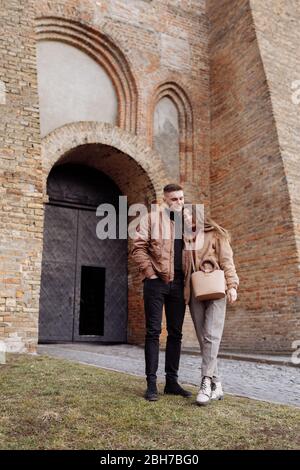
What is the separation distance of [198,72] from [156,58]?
46.7 inches

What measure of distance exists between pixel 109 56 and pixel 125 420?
373 inches

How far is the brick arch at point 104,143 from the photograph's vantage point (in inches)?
385

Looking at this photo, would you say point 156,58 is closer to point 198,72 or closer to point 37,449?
point 198,72

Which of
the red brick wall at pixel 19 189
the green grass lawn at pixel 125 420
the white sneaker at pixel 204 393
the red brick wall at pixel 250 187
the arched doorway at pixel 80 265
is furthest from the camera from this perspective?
the arched doorway at pixel 80 265

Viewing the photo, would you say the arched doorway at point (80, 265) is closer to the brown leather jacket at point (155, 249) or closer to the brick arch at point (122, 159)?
the brick arch at point (122, 159)

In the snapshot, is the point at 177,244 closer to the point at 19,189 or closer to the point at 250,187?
the point at 19,189

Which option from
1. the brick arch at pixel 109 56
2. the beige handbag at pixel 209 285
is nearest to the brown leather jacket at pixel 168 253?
the beige handbag at pixel 209 285

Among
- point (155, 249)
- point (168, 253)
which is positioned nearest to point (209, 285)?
point (168, 253)

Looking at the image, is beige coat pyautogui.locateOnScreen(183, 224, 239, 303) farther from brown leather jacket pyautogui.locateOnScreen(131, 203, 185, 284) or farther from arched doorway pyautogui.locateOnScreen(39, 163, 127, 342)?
arched doorway pyautogui.locateOnScreen(39, 163, 127, 342)

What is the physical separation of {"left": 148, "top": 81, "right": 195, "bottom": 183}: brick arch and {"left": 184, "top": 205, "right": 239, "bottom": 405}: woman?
7.32 metres

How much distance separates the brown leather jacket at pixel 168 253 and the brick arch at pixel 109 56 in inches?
281

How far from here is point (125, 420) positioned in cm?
337
